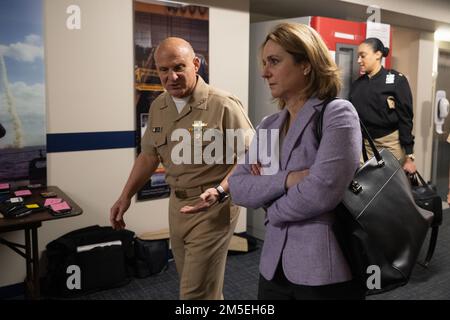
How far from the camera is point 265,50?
55.0 inches

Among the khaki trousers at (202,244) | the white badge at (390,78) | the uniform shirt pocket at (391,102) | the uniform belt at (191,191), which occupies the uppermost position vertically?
the white badge at (390,78)

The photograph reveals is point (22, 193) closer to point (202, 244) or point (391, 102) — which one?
point (202, 244)

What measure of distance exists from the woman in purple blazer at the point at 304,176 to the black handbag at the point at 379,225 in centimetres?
4

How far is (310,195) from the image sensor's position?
4.06 feet

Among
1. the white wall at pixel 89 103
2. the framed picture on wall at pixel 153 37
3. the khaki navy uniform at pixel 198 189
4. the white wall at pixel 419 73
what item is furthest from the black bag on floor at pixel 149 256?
the white wall at pixel 419 73

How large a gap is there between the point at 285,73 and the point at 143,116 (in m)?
2.15

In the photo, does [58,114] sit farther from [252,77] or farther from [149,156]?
[252,77]

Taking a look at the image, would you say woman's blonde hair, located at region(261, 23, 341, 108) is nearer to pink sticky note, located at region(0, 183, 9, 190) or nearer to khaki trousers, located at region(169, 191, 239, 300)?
khaki trousers, located at region(169, 191, 239, 300)

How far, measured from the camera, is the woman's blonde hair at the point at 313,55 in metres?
1.33

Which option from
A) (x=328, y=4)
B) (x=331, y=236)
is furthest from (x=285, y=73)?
(x=328, y=4)

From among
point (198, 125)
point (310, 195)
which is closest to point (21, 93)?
point (198, 125)

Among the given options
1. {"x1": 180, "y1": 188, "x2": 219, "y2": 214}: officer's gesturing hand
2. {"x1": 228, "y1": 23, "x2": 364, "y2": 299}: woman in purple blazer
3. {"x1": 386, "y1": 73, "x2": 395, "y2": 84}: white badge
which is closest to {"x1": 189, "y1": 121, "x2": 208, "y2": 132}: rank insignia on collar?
{"x1": 180, "y1": 188, "x2": 219, "y2": 214}: officer's gesturing hand

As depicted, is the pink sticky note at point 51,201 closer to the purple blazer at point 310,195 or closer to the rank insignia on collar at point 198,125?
the rank insignia on collar at point 198,125

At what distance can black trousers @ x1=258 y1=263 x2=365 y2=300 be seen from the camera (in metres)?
1.30
